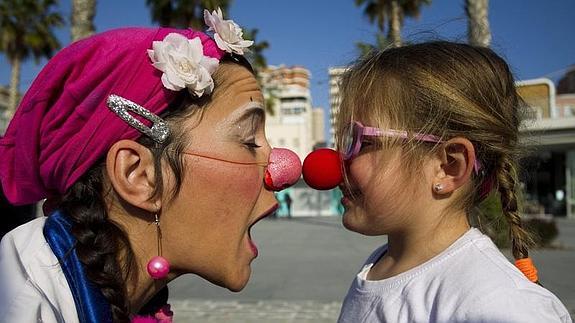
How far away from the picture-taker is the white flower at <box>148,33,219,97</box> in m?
1.42

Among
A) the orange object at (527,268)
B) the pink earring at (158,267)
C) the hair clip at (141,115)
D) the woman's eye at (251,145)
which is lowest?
the orange object at (527,268)

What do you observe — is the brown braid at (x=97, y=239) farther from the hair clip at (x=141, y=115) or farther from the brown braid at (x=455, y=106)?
the brown braid at (x=455, y=106)

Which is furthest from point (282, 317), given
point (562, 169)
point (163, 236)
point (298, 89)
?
point (298, 89)

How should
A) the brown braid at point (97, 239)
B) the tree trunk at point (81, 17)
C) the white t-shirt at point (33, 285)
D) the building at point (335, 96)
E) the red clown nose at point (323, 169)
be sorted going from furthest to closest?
the tree trunk at point (81, 17) < the building at point (335, 96) < the red clown nose at point (323, 169) < the brown braid at point (97, 239) < the white t-shirt at point (33, 285)

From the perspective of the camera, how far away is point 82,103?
4.61ft

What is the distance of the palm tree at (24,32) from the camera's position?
22.0 meters

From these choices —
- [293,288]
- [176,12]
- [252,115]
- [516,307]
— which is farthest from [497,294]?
[176,12]

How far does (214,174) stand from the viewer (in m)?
1.50

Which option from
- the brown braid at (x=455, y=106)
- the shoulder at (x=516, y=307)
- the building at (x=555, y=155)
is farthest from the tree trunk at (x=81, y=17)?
the building at (x=555, y=155)

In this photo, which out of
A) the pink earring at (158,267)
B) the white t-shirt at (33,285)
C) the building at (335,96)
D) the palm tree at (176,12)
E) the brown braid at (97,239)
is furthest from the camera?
the palm tree at (176,12)

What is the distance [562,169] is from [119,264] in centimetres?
3225

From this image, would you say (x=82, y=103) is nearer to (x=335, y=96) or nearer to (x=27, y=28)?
(x=335, y=96)

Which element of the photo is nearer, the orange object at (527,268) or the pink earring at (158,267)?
the pink earring at (158,267)

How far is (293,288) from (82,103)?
21.4 feet
